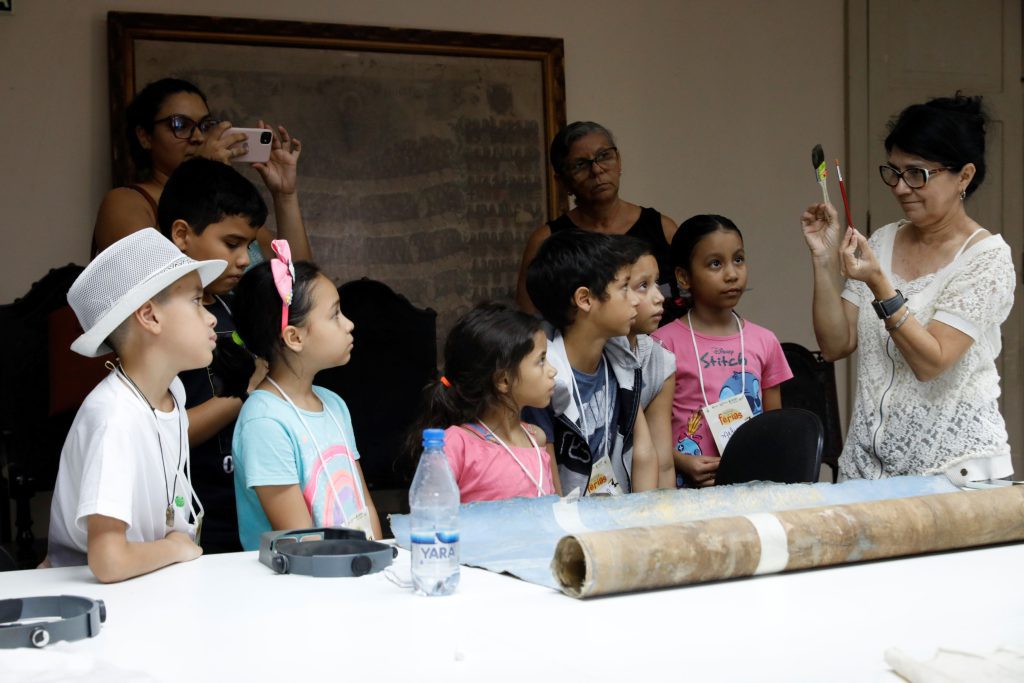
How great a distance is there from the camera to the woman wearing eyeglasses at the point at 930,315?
2.56 metres

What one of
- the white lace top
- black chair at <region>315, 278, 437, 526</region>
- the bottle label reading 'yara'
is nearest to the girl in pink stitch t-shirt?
the white lace top

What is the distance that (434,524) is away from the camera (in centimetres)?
169

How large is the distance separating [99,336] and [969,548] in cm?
157

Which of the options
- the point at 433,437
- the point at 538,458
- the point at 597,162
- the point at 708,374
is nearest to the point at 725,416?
the point at 708,374

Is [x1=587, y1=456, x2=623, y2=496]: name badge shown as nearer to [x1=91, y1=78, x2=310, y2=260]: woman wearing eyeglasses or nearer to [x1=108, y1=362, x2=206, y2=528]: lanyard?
[x1=108, y1=362, x2=206, y2=528]: lanyard

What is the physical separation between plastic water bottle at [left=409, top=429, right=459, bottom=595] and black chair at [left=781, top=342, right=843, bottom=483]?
2922 mm

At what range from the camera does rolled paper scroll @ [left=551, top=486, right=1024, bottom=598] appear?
5.08ft

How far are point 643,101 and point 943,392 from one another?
2.59 m

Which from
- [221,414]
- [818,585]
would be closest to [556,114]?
[221,414]

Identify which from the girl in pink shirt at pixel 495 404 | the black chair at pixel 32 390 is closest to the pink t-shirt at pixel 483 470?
the girl in pink shirt at pixel 495 404

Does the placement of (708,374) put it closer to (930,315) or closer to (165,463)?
(930,315)

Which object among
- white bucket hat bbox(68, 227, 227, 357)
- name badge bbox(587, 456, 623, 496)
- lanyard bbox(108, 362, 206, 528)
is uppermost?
white bucket hat bbox(68, 227, 227, 357)

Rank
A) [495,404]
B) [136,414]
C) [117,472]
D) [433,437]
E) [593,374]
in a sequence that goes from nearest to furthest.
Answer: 1. [433,437]
2. [117,472]
3. [136,414]
4. [495,404]
5. [593,374]

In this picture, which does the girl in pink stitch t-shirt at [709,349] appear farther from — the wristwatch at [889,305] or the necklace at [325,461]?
the necklace at [325,461]
